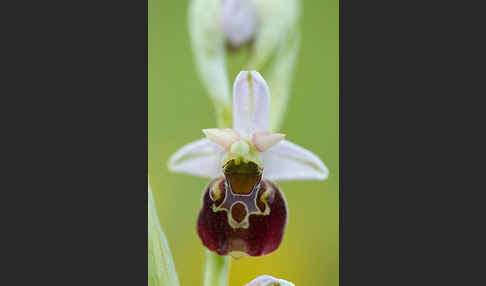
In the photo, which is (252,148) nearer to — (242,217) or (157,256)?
(242,217)

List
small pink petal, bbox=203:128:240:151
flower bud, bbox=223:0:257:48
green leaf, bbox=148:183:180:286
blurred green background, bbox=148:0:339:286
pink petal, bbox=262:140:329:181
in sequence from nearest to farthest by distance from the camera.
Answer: green leaf, bbox=148:183:180:286
small pink petal, bbox=203:128:240:151
pink petal, bbox=262:140:329:181
flower bud, bbox=223:0:257:48
blurred green background, bbox=148:0:339:286

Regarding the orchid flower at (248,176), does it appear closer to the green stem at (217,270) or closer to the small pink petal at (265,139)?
the small pink petal at (265,139)

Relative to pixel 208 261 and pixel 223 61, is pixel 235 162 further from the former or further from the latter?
pixel 223 61

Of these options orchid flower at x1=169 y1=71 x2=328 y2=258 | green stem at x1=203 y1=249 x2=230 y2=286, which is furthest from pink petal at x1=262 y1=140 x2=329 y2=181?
green stem at x1=203 y1=249 x2=230 y2=286

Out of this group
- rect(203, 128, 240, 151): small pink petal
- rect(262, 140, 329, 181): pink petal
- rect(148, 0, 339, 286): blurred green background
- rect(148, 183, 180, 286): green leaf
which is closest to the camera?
rect(148, 183, 180, 286): green leaf

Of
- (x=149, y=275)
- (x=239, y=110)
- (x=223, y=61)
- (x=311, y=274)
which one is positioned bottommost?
(x=311, y=274)

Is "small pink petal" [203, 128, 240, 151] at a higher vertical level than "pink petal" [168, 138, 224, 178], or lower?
higher

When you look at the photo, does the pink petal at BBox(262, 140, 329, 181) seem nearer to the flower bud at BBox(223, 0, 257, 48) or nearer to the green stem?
the green stem

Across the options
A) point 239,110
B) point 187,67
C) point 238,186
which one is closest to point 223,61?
point 239,110
